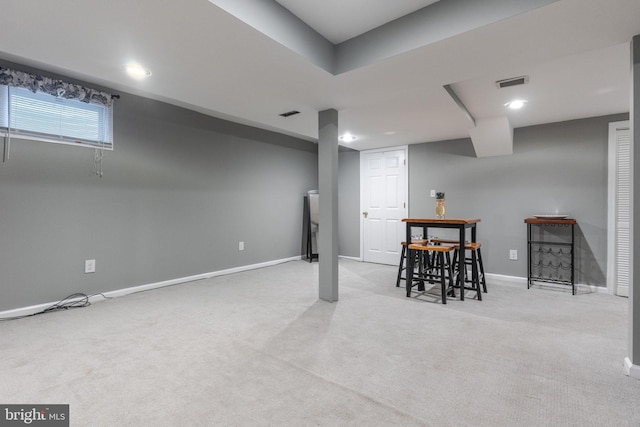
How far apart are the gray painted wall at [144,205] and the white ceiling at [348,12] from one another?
247 cm

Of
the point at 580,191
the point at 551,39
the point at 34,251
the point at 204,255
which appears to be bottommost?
the point at 204,255

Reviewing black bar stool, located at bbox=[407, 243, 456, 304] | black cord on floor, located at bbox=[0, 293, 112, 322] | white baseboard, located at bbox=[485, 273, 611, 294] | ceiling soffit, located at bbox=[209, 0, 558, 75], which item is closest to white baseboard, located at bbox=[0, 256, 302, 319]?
black cord on floor, located at bbox=[0, 293, 112, 322]

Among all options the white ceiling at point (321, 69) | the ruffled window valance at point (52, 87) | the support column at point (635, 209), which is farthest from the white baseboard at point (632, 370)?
the ruffled window valance at point (52, 87)

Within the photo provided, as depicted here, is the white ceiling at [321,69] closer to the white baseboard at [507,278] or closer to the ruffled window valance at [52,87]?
the ruffled window valance at [52,87]

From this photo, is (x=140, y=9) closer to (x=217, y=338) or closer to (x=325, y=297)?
(x=217, y=338)

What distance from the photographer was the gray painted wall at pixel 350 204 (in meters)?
5.67

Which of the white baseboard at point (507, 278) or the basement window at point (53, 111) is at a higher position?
the basement window at point (53, 111)

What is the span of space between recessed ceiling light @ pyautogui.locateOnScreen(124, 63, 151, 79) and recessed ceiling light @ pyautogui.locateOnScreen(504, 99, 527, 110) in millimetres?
3432

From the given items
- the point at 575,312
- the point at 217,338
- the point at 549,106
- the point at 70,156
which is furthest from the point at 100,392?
the point at 549,106

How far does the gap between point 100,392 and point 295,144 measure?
15.1 ft

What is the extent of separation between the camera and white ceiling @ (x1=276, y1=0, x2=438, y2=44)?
1882mm

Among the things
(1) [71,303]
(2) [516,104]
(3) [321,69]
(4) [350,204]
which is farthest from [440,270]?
(1) [71,303]

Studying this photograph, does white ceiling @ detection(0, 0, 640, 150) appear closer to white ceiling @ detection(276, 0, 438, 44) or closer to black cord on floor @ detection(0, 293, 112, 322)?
white ceiling @ detection(276, 0, 438, 44)

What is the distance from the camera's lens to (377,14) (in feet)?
6.53
